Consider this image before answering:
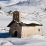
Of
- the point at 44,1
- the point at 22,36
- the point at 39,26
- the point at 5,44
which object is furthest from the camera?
the point at 44,1

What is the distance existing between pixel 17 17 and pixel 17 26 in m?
1.35

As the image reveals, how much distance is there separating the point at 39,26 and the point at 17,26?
10.6 feet

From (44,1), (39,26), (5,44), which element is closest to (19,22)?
(39,26)

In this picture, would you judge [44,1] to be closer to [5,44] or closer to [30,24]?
[30,24]

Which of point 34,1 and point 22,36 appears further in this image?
point 34,1

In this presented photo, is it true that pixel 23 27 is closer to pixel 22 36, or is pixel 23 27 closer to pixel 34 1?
pixel 22 36

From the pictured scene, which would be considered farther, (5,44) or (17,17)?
(17,17)

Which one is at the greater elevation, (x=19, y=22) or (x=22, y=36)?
(x=19, y=22)

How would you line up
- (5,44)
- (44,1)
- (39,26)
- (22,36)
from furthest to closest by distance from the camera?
(44,1), (39,26), (22,36), (5,44)

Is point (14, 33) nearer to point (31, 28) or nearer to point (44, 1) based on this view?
point (31, 28)

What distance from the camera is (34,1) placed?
108 meters

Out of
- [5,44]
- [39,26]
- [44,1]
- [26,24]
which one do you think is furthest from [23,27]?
[44,1]

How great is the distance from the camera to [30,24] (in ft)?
75.1

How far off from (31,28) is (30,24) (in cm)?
53
